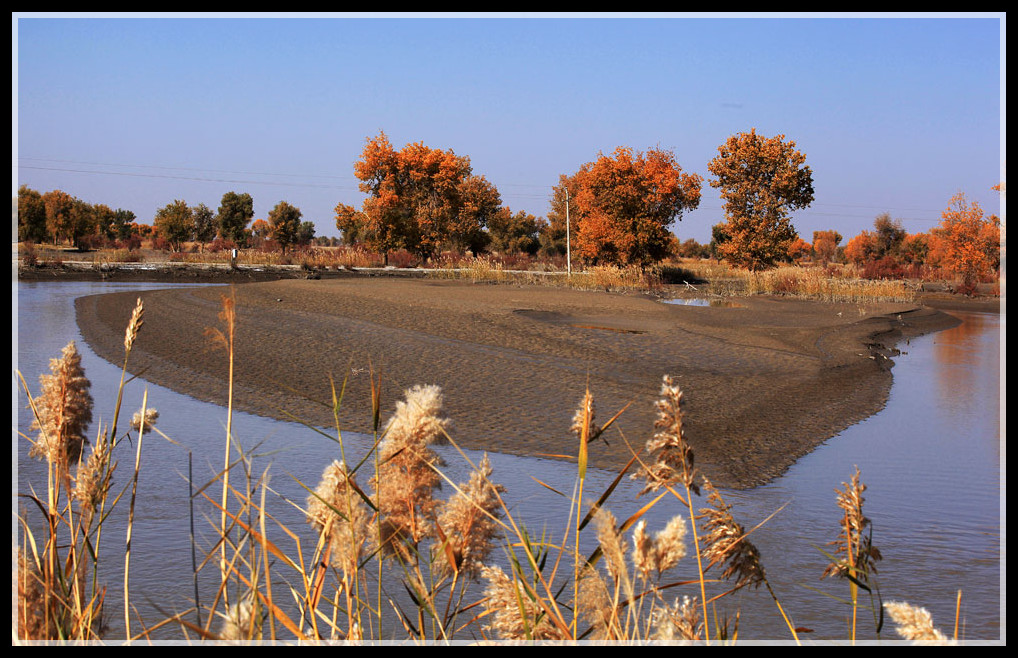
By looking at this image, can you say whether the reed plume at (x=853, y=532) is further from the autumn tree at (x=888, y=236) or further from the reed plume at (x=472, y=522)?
the autumn tree at (x=888, y=236)

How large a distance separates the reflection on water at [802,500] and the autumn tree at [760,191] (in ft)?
98.7

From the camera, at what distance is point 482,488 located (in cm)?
192

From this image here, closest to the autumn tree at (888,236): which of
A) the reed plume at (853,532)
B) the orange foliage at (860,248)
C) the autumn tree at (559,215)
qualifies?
the orange foliage at (860,248)

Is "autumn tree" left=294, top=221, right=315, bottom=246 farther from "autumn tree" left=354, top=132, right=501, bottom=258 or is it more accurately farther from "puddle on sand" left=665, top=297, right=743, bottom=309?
"puddle on sand" left=665, top=297, right=743, bottom=309

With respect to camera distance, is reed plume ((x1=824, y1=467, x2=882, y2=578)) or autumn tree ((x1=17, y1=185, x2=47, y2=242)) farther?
autumn tree ((x1=17, y1=185, x2=47, y2=242))

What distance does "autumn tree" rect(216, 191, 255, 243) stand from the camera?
68500 mm

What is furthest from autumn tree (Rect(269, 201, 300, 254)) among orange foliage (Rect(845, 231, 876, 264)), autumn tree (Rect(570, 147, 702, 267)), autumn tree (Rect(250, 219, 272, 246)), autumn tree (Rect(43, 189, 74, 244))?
orange foliage (Rect(845, 231, 876, 264))

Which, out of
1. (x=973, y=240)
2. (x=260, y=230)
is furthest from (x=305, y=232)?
(x=973, y=240)

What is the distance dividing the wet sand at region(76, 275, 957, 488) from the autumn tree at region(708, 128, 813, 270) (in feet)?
62.0

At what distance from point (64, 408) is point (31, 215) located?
59678mm

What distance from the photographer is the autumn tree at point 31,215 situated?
52.0 m

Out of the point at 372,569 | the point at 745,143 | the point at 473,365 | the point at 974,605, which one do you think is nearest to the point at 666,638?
the point at 372,569

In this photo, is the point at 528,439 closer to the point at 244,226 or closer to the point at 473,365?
the point at 473,365

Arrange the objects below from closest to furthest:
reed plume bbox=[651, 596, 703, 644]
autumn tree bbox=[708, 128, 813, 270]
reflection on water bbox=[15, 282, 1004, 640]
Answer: reed plume bbox=[651, 596, 703, 644], reflection on water bbox=[15, 282, 1004, 640], autumn tree bbox=[708, 128, 813, 270]
